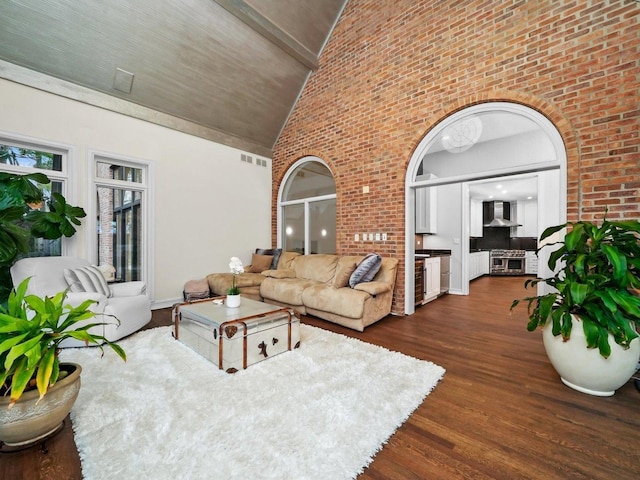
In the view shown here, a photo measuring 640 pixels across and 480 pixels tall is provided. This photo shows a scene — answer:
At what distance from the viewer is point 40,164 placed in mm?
3607

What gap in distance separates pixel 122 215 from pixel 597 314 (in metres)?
5.82

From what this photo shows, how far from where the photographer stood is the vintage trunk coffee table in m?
2.34

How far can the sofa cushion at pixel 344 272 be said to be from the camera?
382cm

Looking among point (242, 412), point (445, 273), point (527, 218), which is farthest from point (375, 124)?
point (527, 218)

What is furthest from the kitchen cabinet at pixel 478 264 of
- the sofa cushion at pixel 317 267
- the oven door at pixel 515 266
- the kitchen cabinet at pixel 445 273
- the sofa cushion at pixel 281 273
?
the sofa cushion at pixel 281 273

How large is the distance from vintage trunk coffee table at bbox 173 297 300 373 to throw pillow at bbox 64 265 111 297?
109cm

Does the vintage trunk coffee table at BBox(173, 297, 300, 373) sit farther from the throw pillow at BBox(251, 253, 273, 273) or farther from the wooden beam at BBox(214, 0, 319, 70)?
the wooden beam at BBox(214, 0, 319, 70)

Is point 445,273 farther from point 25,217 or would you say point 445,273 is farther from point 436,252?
point 25,217

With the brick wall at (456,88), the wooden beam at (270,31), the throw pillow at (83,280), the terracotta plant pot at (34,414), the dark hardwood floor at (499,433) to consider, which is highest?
the wooden beam at (270,31)

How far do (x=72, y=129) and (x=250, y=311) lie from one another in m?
3.70

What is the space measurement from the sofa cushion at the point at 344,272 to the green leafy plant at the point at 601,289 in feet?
7.16

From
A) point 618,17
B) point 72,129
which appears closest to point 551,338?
point 618,17

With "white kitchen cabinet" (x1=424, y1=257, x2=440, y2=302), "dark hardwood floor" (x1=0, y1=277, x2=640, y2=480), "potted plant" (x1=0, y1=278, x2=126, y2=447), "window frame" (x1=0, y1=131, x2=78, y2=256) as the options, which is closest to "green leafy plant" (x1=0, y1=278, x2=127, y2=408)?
"potted plant" (x1=0, y1=278, x2=126, y2=447)

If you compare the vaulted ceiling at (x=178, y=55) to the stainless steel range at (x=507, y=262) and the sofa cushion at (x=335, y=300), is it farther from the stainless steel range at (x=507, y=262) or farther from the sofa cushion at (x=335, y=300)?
the stainless steel range at (x=507, y=262)
